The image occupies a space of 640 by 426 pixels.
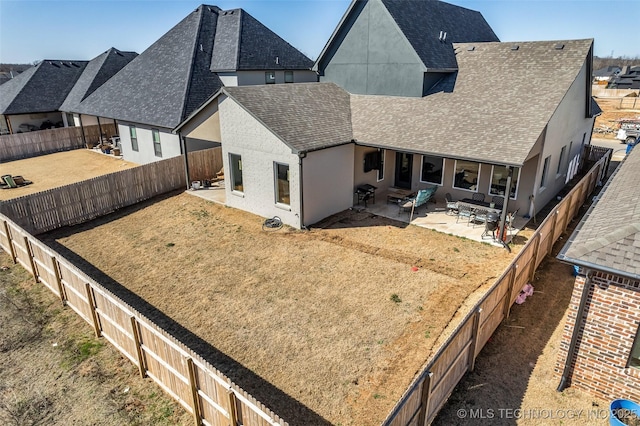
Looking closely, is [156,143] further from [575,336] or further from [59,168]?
[575,336]

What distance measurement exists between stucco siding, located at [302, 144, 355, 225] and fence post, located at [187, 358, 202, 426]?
9.38 m

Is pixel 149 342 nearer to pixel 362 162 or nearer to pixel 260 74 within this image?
pixel 362 162

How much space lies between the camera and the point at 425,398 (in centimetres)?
629

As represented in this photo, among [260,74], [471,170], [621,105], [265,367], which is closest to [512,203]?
[471,170]

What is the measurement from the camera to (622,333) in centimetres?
711

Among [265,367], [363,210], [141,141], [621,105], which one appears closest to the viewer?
[265,367]

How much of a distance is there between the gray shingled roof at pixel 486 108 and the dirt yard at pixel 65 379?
12.1 meters

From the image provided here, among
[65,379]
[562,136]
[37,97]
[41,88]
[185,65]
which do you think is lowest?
[65,379]

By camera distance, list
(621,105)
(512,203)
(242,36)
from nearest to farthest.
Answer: (512,203) → (242,36) → (621,105)

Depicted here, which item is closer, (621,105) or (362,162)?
(362,162)

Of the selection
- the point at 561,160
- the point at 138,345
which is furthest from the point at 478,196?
the point at 138,345

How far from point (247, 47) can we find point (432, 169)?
17.6m

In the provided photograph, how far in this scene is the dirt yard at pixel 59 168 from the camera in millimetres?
21859

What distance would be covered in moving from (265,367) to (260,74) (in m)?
24.7
